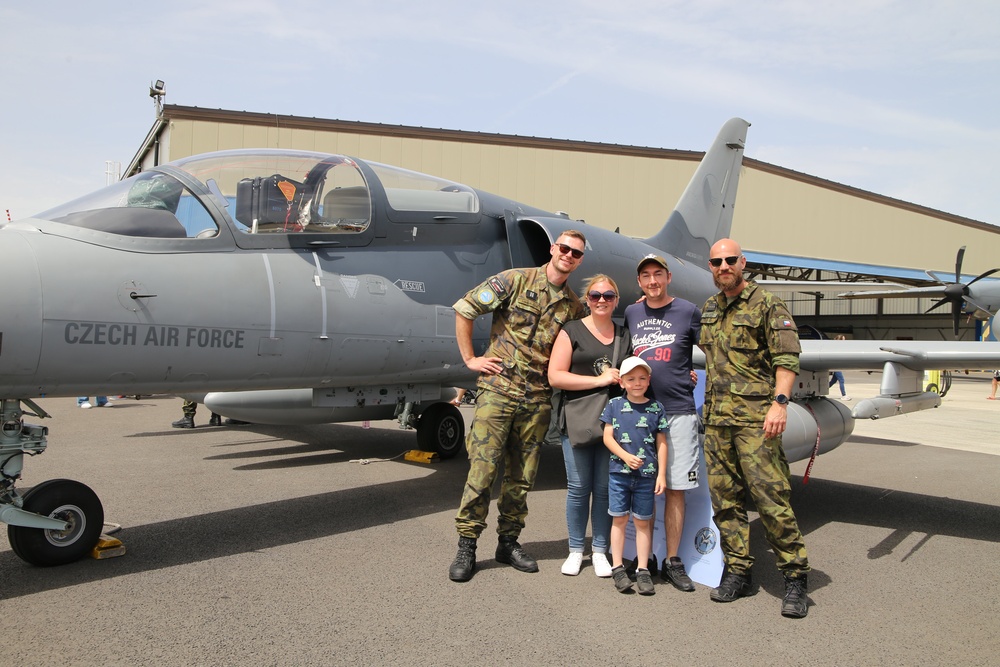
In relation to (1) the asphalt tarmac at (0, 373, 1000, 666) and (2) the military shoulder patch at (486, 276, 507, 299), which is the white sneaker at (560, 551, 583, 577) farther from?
(2) the military shoulder patch at (486, 276, 507, 299)

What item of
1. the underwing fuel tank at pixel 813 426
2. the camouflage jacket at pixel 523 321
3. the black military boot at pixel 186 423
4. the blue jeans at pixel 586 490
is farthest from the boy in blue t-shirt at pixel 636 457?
the black military boot at pixel 186 423

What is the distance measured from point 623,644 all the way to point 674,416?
4.46 feet

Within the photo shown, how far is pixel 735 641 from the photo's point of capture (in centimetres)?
331

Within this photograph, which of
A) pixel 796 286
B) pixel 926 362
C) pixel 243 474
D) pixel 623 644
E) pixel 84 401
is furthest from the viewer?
pixel 796 286

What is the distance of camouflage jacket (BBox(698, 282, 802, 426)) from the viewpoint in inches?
153

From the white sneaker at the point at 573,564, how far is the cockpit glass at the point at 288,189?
9.69 feet

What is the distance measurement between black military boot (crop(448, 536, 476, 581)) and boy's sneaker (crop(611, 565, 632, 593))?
82 cm

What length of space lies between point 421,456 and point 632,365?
4884mm

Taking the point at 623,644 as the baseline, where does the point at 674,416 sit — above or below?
above

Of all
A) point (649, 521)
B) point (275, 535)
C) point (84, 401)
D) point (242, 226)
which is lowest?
point (84, 401)

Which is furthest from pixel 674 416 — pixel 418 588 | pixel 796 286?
pixel 796 286

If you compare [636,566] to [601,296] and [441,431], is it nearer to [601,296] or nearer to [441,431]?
[601,296]

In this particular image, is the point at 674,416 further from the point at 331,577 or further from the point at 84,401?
the point at 84,401

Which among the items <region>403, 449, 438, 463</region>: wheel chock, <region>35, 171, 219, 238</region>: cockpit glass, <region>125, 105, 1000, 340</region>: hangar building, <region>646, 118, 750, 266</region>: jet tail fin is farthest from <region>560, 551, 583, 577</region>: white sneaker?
<region>125, 105, 1000, 340</region>: hangar building
